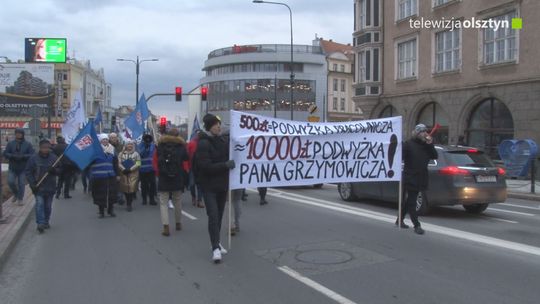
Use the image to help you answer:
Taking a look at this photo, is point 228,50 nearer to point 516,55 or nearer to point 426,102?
point 426,102

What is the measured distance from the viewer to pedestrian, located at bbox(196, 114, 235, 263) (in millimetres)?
6758

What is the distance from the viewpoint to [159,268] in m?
6.60

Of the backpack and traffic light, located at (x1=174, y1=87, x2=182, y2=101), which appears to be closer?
the backpack

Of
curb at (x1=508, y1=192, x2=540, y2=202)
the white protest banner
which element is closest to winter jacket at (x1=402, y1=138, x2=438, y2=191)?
the white protest banner

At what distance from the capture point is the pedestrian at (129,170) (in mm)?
11867

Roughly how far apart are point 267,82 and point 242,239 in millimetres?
81038

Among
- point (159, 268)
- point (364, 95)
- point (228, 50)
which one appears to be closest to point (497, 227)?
point (159, 268)

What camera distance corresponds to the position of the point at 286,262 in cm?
673

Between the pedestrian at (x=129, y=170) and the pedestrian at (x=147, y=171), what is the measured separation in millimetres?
501

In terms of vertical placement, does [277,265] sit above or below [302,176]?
below

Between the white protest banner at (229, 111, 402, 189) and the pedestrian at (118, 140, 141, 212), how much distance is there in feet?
17.0

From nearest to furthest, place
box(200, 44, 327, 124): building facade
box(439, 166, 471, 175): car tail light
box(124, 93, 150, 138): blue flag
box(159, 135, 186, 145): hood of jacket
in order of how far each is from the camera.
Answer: box(159, 135, 186, 145): hood of jacket < box(439, 166, 471, 175): car tail light < box(124, 93, 150, 138): blue flag < box(200, 44, 327, 124): building facade

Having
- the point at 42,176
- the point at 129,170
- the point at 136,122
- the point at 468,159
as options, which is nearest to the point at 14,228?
the point at 42,176

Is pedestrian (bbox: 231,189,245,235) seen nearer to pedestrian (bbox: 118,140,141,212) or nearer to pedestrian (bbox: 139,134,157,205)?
pedestrian (bbox: 118,140,141,212)
